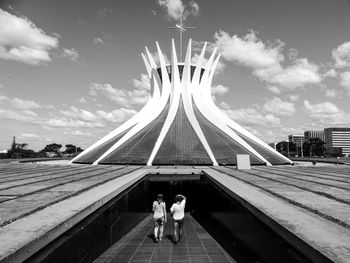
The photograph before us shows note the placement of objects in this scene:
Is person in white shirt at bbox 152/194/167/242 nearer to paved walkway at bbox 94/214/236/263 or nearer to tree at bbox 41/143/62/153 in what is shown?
paved walkway at bbox 94/214/236/263

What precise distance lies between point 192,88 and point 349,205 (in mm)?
28146

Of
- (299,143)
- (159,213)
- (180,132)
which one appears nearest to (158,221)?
(159,213)

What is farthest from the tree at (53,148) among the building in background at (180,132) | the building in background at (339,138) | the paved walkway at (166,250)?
the building in background at (339,138)

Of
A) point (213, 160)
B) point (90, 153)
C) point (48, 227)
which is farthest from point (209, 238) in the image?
point (90, 153)

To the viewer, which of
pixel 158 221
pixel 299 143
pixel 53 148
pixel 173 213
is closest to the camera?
pixel 173 213

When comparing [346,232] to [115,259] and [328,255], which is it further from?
[115,259]

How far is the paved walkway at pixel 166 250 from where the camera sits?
627cm

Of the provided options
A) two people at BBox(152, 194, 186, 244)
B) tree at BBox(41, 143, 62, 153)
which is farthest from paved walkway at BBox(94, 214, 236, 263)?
tree at BBox(41, 143, 62, 153)

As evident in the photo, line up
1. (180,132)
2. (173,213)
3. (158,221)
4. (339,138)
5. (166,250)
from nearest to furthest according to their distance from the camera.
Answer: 1. (166,250)
2. (173,213)
3. (158,221)
4. (180,132)
5. (339,138)

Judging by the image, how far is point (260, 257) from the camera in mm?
5352

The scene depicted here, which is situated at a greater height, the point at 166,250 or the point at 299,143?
the point at 299,143

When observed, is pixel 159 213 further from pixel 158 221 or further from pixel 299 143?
pixel 299 143

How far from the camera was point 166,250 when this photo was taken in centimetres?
686

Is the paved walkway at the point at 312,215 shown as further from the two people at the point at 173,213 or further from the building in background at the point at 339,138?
the building in background at the point at 339,138
